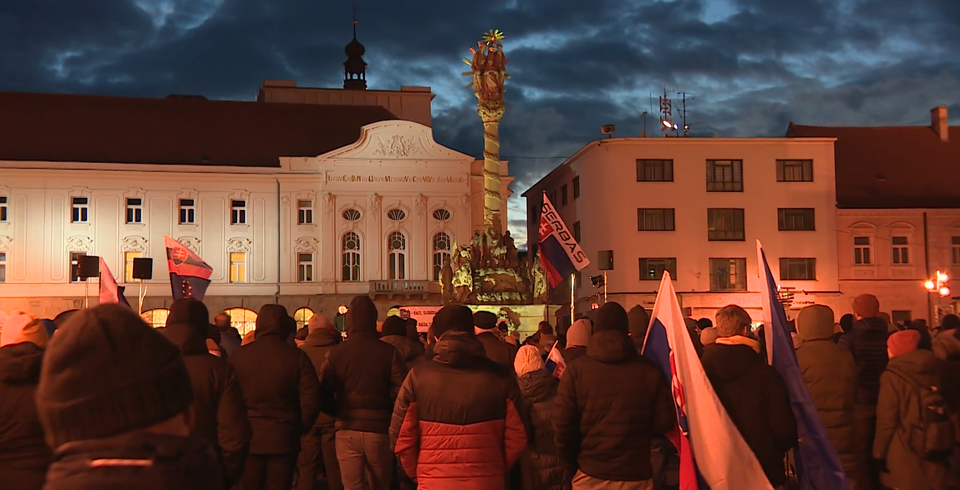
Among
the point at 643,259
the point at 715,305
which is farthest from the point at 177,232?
the point at 715,305

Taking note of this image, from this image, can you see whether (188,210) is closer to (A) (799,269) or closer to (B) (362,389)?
(A) (799,269)

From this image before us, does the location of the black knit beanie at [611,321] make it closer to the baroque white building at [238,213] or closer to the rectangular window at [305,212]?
the baroque white building at [238,213]

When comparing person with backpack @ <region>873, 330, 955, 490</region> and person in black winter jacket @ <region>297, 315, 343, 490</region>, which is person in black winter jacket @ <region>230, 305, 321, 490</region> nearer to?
person in black winter jacket @ <region>297, 315, 343, 490</region>

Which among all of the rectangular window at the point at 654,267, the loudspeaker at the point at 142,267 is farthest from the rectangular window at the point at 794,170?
the loudspeaker at the point at 142,267

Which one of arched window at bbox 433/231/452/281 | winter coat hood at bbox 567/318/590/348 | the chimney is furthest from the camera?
the chimney

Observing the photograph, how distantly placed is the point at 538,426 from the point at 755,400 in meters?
1.40

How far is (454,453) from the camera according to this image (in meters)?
6.11

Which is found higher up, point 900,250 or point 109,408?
point 900,250

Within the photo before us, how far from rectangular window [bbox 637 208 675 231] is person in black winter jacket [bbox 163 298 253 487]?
4280cm

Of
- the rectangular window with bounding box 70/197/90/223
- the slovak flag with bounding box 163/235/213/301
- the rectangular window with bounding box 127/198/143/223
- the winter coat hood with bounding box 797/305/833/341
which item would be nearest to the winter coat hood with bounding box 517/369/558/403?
the winter coat hood with bounding box 797/305/833/341

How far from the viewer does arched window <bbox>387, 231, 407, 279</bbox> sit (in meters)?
50.8

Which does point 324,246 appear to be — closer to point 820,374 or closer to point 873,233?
point 873,233

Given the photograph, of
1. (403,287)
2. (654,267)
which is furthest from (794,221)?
(403,287)

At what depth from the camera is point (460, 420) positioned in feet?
20.0
